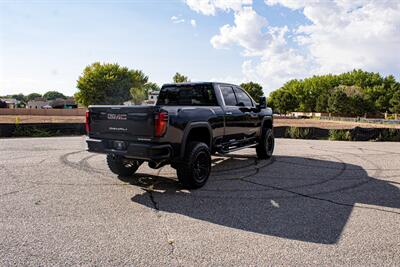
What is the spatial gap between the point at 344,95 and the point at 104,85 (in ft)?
188

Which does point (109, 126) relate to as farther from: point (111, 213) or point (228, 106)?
point (228, 106)

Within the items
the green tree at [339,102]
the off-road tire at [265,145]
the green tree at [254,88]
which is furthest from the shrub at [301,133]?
the green tree at [254,88]

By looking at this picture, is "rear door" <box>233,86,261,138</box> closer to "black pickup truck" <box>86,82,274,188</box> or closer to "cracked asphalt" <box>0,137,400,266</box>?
"black pickup truck" <box>86,82,274,188</box>

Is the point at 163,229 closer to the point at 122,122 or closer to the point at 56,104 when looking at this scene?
the point at 122,122

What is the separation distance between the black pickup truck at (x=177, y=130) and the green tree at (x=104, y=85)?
6594 cm

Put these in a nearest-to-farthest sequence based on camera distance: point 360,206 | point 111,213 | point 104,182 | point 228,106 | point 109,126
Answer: point 111,213 → point 360,206 → point 109,126 → point 104,182 → point 228,106

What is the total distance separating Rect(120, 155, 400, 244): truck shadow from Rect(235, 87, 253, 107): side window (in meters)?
1.61

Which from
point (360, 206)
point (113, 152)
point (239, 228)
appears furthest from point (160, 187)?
point (360, 206)

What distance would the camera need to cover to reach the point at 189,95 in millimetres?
7316

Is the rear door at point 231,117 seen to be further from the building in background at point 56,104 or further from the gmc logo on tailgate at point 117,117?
the building in background at point 56,104

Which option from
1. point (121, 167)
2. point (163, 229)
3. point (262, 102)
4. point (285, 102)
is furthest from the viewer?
point (285, 102)

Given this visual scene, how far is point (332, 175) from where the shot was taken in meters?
7.28

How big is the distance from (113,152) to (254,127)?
410 cm

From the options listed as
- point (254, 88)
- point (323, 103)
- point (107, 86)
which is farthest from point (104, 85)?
point (323, 103)
